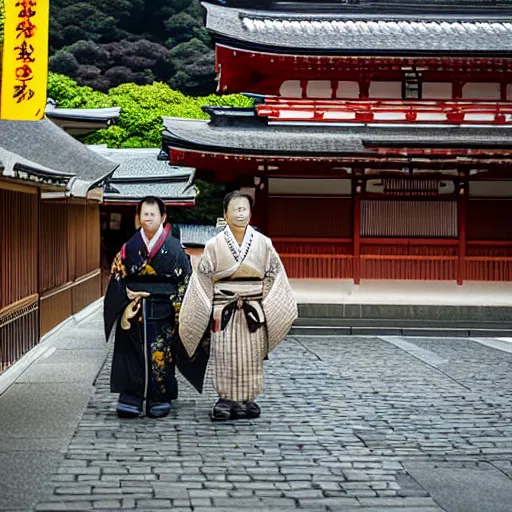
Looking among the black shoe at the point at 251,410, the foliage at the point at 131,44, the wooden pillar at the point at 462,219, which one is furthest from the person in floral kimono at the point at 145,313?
the foliage at the point at 131,44

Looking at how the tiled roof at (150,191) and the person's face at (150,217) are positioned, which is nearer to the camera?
the person's face at (150,217)

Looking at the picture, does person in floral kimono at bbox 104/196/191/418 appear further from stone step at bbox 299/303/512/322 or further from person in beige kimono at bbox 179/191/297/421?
stone step at bbox 299/303/512/322

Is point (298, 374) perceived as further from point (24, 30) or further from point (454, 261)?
point (454, 261)

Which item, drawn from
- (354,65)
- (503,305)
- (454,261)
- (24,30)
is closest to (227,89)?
(354,65)

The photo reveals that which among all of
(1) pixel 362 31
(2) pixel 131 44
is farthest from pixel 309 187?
(2) pixel 131 44

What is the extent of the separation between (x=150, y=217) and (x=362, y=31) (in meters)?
13.9

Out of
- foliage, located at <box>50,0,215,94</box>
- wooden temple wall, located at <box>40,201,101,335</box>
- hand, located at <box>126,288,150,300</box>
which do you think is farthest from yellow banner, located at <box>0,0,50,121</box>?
foliage, located at <box>50,0,215,94</box>

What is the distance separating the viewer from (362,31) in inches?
763

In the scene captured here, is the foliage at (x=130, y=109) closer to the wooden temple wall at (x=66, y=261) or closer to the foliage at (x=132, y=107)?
the foliage at (x=132, y=107)

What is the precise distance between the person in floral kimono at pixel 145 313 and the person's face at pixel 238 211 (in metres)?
0.56

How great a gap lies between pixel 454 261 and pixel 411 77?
4.30 m

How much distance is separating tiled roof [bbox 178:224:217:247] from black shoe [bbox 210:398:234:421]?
67.1ft

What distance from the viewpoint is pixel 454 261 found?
17000 millimetres

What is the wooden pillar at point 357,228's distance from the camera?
1680 centimetres
